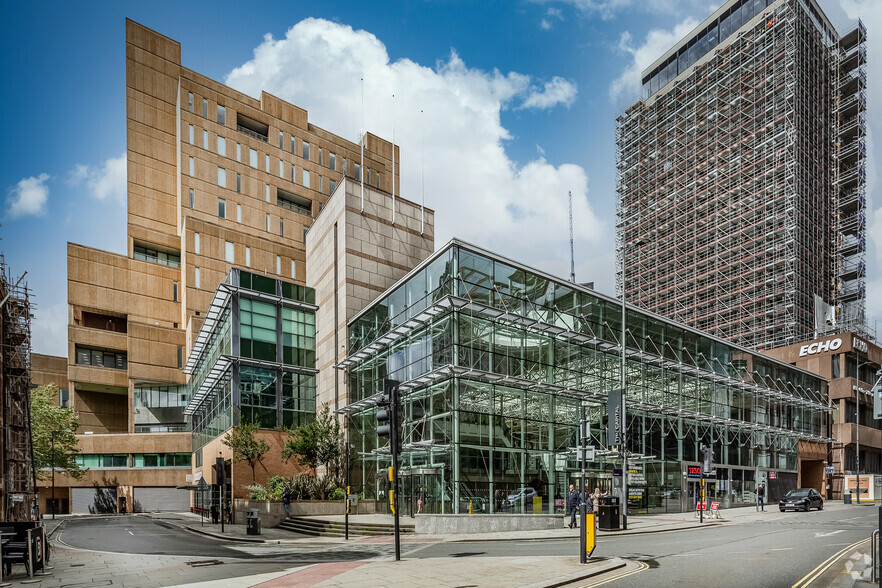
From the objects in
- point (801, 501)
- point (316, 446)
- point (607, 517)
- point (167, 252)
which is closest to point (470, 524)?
point (607, 517)

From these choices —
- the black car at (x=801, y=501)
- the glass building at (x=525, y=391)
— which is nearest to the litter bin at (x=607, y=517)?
the glass building at (x=525, y=391)

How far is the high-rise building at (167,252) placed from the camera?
64.8 meters

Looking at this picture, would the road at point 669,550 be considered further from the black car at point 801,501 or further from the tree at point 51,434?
the tree at point 51,434

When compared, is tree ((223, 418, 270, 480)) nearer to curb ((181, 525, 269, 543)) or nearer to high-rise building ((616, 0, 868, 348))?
curb ((181, 525, 269, 543))

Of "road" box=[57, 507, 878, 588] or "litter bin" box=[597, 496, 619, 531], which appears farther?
"litter bin" box=[597, 496, 619, 531]

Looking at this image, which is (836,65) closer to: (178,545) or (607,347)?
(607,347)

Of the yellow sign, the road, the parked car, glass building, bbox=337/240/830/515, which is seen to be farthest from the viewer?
the parked car

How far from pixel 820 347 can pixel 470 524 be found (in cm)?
4958

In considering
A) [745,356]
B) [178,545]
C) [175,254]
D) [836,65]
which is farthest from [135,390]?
[836,65]

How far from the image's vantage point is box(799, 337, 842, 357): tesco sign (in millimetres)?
61750

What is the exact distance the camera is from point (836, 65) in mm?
82125

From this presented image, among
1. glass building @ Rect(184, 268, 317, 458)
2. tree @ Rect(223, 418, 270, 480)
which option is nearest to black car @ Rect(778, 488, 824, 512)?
glass building @ Rect(184, 268, 317, 458)

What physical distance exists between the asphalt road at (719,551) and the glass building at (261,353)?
22724mm

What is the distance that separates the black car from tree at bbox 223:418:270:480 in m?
30.2
